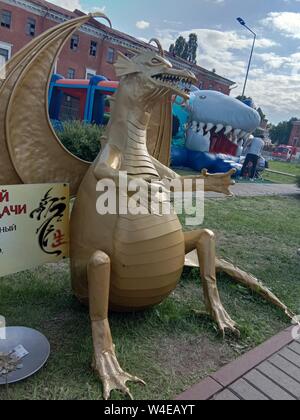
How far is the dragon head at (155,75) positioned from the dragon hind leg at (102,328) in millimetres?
1093

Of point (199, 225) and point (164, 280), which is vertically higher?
point (164, 280)

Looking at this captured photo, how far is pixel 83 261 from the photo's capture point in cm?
233

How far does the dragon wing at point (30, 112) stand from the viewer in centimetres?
218

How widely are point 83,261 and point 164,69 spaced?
1.33m

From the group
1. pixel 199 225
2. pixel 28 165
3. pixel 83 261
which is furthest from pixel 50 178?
pixel 199 225

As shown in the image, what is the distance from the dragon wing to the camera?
7.14ft

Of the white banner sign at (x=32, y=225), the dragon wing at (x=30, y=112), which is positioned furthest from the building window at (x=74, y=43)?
the white banner sign at (x=32, y=225)

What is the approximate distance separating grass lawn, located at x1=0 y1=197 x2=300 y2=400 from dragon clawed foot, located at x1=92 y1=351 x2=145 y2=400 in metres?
0.04

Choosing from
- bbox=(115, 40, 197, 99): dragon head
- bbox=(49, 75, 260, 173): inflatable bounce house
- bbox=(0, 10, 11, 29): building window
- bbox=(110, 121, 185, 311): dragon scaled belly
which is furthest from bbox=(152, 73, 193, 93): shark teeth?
bbox=(0, 10, 11, 29): building window

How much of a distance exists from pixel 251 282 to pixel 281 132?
223 feet

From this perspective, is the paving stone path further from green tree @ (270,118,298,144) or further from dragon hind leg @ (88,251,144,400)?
green tree @ (270,118,298,144)

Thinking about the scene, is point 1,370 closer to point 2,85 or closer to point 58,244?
point 58,244

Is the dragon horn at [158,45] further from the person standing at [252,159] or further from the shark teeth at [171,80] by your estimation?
the person standing at [252,159]

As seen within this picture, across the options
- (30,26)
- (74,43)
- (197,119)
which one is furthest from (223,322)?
(74,43)
